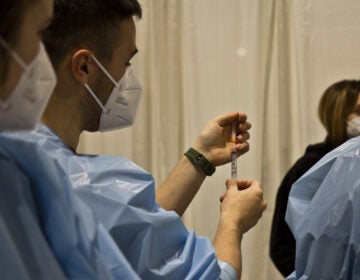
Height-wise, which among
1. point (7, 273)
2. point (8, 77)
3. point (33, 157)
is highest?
point (8, 77)

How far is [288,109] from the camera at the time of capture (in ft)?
7.71

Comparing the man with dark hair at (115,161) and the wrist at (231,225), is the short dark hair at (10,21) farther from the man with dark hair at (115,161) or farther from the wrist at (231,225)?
the wrist at (231,225)

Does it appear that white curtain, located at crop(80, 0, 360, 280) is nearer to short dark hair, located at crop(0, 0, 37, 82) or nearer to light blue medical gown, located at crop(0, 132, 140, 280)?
Answer: light blue medical gown, located at crop(0, 132, 140, 280)

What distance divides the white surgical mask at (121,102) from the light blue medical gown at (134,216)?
0.45 ft

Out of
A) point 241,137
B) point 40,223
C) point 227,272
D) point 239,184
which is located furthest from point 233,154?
point 40,223

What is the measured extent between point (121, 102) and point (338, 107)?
1.15m

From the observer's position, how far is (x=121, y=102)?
1.13m

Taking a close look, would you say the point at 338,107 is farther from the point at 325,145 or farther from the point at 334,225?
the point at 334,225

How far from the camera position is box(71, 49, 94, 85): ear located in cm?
102

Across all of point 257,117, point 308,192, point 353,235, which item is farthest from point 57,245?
point 257,117

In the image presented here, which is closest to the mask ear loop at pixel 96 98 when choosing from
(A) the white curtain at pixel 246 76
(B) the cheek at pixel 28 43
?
(B) the cheek at pixel 28 43

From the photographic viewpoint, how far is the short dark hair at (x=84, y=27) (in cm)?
101

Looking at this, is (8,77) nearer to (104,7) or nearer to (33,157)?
(33,157)

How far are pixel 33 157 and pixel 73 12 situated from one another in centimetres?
38
